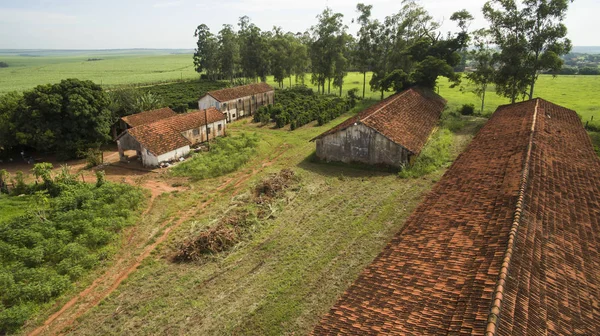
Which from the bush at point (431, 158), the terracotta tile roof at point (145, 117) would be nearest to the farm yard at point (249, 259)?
the bush at point (431, 158)

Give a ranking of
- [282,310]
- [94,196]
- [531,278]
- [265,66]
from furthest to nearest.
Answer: [265,66] < [94,196] < [282,310] < [531,278]

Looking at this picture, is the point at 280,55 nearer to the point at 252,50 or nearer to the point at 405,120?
the point at 252,50

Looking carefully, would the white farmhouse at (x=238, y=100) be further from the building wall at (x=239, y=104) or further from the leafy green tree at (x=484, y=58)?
the leafy green tree at (x=484, y=58)

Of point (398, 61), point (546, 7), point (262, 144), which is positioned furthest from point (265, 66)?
point (546, 7)

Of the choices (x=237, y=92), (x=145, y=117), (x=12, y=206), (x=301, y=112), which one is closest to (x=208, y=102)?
(x=237, y=92)

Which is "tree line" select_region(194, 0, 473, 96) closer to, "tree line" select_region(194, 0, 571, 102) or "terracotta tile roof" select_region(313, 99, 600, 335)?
"tree line" select_region(194, 0, 571, 102)

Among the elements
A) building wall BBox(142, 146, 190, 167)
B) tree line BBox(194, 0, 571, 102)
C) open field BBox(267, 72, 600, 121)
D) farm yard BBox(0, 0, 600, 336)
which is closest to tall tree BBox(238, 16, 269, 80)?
tree line BBox(194, 0, 571, 102)

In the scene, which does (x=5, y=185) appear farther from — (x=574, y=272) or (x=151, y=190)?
(x=574, y=272)
